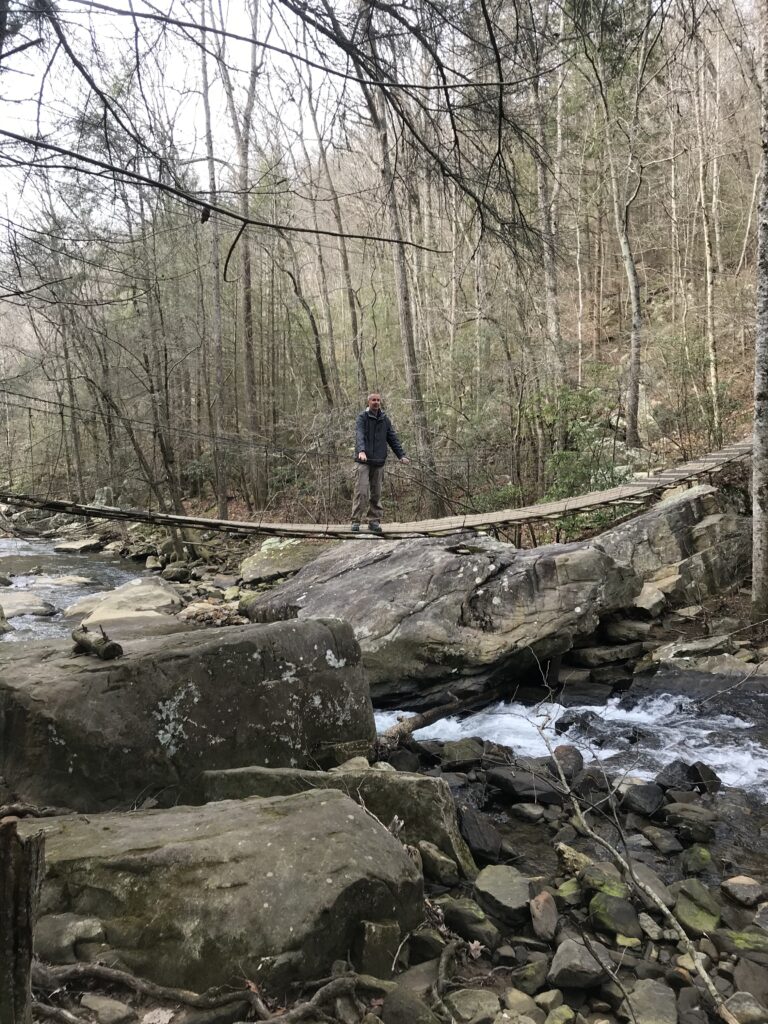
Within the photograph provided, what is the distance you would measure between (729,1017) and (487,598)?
3.42 meters

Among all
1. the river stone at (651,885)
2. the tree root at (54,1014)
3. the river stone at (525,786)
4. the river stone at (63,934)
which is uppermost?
the tree root at (54,1014)

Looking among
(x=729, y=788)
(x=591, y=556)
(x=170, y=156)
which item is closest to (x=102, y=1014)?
(x=170, y=156)

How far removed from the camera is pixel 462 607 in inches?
205

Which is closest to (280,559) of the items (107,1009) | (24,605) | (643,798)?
(24,605)

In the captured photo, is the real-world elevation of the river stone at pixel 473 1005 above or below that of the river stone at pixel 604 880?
above

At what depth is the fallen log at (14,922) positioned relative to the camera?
113 cm

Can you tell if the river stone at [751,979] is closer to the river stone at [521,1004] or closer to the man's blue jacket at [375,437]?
the river stone at [521,1004]

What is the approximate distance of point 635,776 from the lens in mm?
3791

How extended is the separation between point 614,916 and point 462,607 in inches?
112

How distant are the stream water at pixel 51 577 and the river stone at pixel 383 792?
4.54 m

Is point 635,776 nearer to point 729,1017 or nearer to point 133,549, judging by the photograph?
point 729,1017

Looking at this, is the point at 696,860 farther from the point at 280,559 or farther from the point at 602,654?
the point at 280,559

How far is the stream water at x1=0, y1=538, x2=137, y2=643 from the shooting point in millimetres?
7004

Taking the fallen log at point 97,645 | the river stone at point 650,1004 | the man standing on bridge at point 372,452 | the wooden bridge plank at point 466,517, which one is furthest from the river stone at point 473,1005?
the man standing on bridge at point 372,452
